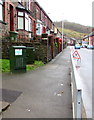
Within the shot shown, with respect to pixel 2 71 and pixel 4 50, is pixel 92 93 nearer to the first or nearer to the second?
pixel 2 71

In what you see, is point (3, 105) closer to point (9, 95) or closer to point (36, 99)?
point (9, 95)

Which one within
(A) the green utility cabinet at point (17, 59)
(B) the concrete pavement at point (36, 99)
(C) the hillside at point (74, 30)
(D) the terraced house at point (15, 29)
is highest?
(C) the hillside at point (74, 30)

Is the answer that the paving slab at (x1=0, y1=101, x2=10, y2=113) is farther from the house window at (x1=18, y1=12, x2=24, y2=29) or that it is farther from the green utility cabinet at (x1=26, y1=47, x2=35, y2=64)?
the house window at (x1=18, y1=12, x2=24, y2=29)

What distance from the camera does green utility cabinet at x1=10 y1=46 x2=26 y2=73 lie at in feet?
30.0

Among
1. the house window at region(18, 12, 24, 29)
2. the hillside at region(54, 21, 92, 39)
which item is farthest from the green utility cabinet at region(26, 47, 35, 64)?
the hillside at region(54, 21, 92, 39)

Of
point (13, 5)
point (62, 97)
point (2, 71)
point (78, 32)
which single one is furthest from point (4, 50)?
point (78, 32)

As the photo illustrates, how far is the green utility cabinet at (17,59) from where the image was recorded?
9.15 meters

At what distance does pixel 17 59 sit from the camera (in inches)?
364

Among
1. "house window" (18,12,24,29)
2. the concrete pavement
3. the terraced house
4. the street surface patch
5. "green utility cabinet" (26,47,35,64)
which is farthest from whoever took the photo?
"house window" (18,12,24,29)

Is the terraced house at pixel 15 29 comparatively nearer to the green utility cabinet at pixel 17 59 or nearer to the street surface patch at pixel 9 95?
the green utility cabinet at pixel 17 59

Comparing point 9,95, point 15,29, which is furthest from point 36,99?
point 15,29

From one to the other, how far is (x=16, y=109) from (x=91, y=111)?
1.89 meters

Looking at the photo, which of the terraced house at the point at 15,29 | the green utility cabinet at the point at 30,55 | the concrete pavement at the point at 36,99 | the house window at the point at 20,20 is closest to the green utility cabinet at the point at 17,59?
the concrete pavement at the point at 36,99

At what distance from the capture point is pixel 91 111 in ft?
14.8
